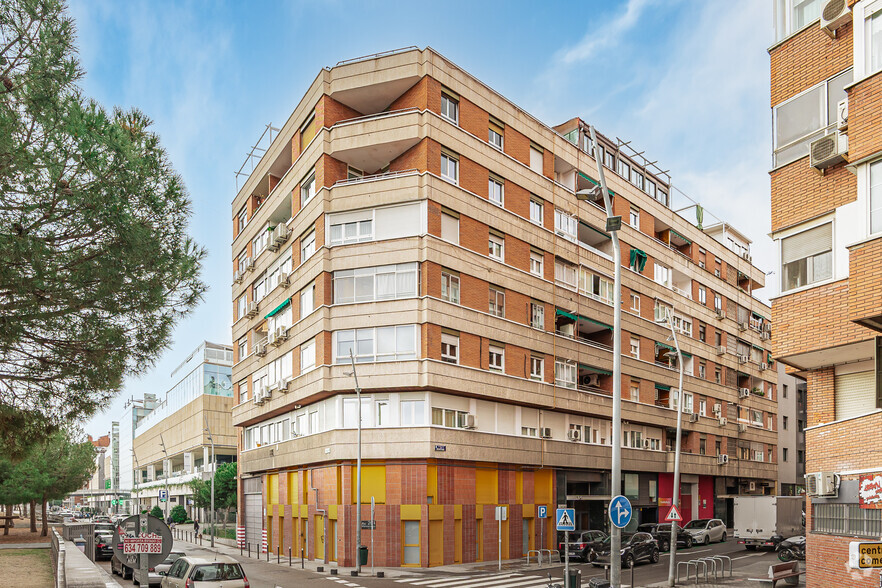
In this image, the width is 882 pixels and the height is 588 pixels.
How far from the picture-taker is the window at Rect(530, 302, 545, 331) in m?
38.4

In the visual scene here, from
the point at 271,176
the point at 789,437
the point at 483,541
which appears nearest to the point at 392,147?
the point at 271,176

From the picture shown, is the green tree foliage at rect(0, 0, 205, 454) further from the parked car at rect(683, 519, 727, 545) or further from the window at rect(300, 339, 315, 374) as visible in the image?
the parked car at rect(683, 519, 727, 545)

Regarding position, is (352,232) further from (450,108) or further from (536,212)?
(536,212)

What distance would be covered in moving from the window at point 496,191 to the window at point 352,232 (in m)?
6.28

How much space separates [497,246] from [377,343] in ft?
25.8

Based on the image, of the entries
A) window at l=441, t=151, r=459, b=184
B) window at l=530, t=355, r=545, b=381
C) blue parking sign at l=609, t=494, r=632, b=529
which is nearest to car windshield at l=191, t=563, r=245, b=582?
blue parking sign at l=609, t=494, r=632, b=529

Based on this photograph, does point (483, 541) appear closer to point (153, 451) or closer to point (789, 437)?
point (789, 437)

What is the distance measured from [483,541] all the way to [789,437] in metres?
46.1

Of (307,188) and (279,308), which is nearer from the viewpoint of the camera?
(307,188)

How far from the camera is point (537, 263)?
129 feet

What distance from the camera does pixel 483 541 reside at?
3412cm

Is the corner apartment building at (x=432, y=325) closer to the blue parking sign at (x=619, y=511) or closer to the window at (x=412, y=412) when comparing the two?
the window at (x=412, y=412)

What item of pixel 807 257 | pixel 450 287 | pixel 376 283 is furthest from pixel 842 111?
pixel 376 283

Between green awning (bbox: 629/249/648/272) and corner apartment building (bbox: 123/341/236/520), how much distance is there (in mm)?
46019
